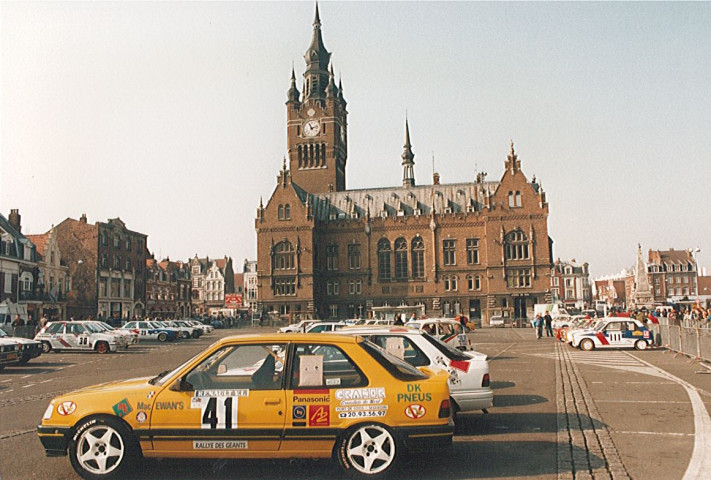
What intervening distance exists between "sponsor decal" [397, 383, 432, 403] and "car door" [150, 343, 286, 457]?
51.5 inches

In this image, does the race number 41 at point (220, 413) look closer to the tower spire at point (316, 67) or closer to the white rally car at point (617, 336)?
the white rally car at point (617, 336)

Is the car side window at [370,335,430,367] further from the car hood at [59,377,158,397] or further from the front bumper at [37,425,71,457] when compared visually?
the front bumper at [37,425,71,457]

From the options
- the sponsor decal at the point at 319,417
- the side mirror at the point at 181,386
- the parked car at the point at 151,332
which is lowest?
the parked car at the point at 151,332

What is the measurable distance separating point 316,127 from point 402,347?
7872 centimetres

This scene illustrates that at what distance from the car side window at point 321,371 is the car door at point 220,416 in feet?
0.66

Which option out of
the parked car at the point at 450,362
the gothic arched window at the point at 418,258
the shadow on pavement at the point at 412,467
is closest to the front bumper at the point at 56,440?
the shadow on pavement at the point at 412,467

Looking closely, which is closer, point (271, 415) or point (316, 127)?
point (271, 415)

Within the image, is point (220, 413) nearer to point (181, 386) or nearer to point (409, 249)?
point (181, 386)

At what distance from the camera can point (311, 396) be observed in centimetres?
681

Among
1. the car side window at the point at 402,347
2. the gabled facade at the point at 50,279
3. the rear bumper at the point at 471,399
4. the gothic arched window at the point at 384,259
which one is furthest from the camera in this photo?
the gothic arched window at the point at 384,259

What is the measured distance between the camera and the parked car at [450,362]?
33.3 feet

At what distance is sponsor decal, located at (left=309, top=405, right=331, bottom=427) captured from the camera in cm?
674

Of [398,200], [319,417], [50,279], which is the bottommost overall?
[319,417]

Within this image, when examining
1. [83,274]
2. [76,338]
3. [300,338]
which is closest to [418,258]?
[83,274]
